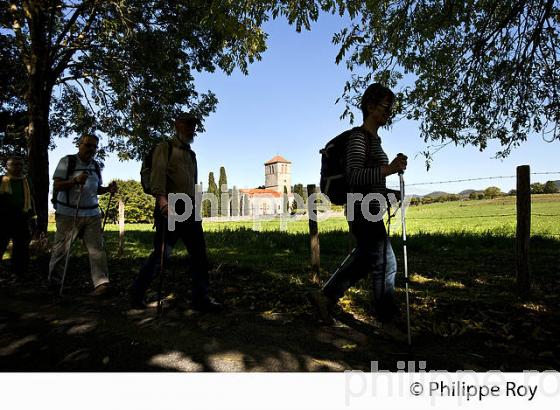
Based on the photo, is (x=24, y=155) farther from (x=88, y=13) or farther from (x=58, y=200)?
(x=58, y=200)

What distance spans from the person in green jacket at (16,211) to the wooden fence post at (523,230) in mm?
8141

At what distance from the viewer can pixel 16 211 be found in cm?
659

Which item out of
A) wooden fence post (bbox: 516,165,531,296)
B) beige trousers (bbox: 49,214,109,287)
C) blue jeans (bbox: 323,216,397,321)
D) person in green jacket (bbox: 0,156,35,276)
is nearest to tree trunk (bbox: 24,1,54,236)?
person in green jacket (bbox: 0,156,35,276)

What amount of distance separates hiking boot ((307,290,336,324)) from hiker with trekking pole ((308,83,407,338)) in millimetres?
417

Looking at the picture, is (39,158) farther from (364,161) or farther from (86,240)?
(364,161)

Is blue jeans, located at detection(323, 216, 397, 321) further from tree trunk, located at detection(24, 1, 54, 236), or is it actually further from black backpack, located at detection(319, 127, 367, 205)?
tree trunk, located at detection(24, 1, 54, 236)

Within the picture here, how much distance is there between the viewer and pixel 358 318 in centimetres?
425

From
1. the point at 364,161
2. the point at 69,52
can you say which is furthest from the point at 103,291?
the point at 69,52

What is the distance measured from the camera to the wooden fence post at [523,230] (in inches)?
200

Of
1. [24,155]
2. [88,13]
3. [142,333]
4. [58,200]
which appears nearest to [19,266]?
[58,200]

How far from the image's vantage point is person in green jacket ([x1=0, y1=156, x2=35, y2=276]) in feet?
21.4

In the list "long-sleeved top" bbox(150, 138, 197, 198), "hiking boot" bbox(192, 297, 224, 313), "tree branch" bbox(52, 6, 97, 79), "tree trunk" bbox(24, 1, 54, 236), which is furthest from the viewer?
"tree branch" bbox(52, 6, 97, 79)

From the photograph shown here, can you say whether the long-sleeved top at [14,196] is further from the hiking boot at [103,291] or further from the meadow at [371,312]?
the hiking boot at [103,291]
